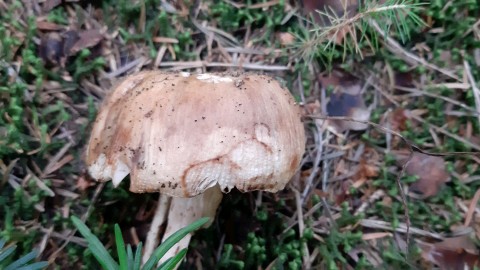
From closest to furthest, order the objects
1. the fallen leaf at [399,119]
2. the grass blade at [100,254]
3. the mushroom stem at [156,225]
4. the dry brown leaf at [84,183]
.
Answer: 1. the grass blade at [100,254]
2. the mushroom stem at [156,225]
3. the dry brown leaf at [84,183]
4. the fallen leaf at [399,119]

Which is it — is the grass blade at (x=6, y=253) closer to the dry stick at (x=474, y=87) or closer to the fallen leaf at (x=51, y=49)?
the fallen leaf at (x=51, y=49)

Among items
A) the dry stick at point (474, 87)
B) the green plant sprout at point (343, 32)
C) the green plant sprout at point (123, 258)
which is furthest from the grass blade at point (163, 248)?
the dry stick at point (474, 87)

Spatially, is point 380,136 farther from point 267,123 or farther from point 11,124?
point 11,124

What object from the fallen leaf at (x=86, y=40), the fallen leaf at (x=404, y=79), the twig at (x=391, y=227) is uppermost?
the fallen leaf at (x=86, y=40)

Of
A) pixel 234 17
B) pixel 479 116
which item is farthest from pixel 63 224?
pixel 479 116

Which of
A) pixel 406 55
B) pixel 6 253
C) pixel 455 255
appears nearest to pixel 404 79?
pixel 406 55

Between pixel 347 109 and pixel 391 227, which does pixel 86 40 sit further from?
pixel 391 227
